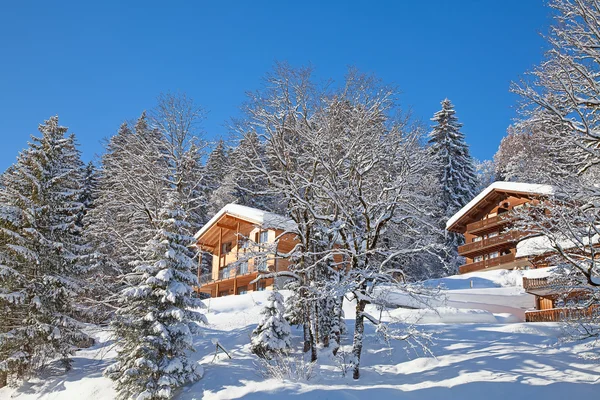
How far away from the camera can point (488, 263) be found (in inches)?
1500

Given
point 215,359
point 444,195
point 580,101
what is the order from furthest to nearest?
point 444,195
point 215,359
point 580,101

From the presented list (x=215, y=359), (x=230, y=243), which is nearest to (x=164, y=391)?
(x=215, y=359)

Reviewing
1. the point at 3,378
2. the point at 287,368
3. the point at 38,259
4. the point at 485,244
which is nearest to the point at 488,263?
the point at 485,244

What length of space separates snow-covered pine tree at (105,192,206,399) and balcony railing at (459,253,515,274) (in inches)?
1045

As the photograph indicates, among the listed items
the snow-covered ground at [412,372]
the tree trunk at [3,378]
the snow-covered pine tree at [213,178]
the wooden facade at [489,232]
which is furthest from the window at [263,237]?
the tree trunk at [3,378]

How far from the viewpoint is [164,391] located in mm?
15148

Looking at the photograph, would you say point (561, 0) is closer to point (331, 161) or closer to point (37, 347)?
point (331, 161)

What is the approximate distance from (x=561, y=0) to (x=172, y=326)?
14.8m

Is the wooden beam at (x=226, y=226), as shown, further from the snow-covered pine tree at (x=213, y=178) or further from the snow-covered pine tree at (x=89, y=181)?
the snow-covered pine tree at (x=89, y=181)

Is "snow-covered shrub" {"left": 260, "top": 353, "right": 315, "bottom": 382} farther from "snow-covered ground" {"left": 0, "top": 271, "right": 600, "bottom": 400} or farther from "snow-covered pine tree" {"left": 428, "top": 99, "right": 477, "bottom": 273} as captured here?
"snow-covered pine tree" {"left": 428, "top": 99, "right": 477, "bottom": 273}

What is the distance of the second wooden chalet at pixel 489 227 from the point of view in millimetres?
36531

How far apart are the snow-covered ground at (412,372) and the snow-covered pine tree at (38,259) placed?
4.30 ft

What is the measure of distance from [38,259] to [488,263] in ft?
101

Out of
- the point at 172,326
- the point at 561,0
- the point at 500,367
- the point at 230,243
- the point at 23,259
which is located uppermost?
the point at 561,0
